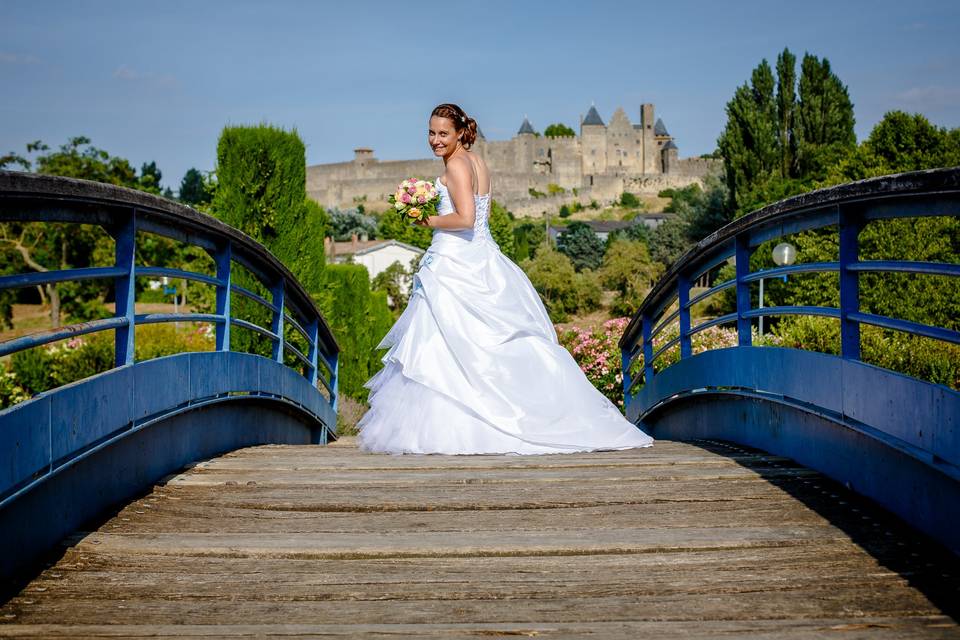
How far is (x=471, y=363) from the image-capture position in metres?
5.42

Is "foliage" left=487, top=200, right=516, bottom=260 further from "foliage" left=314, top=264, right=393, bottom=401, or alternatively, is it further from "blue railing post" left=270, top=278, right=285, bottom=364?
"blue railing post" left=270, top=278, right=285, bottom=364

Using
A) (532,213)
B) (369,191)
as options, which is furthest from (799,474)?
(369,191)

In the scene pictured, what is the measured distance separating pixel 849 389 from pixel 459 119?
296cm

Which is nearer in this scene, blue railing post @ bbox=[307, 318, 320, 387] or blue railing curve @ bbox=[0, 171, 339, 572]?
blue railing curve @ bbox=[0, 171, 339, 572]

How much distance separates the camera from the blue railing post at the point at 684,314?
6.22 m

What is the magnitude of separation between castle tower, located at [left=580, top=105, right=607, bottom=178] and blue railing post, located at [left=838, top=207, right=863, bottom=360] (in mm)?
109123

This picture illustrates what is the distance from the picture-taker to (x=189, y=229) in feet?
15.0

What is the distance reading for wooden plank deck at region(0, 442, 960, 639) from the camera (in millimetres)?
2242

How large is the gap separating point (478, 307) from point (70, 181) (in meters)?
2.85

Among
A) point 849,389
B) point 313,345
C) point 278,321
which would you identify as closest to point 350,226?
point 313,345

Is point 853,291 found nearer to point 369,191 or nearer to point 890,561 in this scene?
point 890,561

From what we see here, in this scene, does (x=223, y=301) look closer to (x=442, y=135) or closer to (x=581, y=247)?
(x=442, y=135)

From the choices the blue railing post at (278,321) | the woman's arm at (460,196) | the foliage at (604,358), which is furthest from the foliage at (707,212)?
the woman's arm at (460,196)

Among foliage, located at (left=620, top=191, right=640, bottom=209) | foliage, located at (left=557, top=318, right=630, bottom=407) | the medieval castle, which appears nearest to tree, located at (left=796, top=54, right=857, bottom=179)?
foliage, located at (left=557, top=318, right=630, bottom=407)
